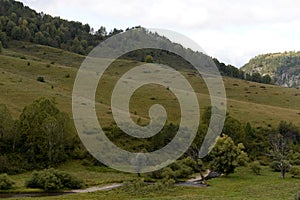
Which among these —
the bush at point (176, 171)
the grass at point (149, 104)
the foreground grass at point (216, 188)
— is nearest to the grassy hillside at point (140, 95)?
the grass at point (149, 104)

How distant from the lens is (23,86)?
339 ft

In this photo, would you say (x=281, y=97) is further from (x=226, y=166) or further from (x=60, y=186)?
(x=60, y=186)

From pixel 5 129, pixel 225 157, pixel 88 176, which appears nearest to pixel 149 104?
pixel 225 157

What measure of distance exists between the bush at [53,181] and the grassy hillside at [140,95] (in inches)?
1124

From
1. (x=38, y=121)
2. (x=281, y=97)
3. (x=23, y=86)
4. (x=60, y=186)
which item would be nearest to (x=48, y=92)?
(x=23, y=86)

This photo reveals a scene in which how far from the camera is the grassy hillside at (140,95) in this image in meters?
93.9

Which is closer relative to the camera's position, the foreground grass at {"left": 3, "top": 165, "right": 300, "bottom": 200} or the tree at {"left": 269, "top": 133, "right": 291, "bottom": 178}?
the foreground grass at {"left": 3, "top": 165, "right": 300, "bottom": 200}

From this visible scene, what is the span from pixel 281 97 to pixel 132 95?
55.4m

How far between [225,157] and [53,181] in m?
27.1

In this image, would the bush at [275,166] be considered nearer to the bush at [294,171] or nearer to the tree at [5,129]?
the bush at [294,171]

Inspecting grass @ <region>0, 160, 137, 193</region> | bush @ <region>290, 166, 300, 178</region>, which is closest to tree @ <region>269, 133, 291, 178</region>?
bush @ <region>290, 166, 300, 178</region>

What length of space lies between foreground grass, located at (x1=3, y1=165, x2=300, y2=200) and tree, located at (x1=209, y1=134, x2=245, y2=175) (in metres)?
1.73

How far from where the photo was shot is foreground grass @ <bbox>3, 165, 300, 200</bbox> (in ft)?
147

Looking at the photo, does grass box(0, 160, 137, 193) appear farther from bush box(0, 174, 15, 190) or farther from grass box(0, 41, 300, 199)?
bush box(0, 174, 15, 190)
